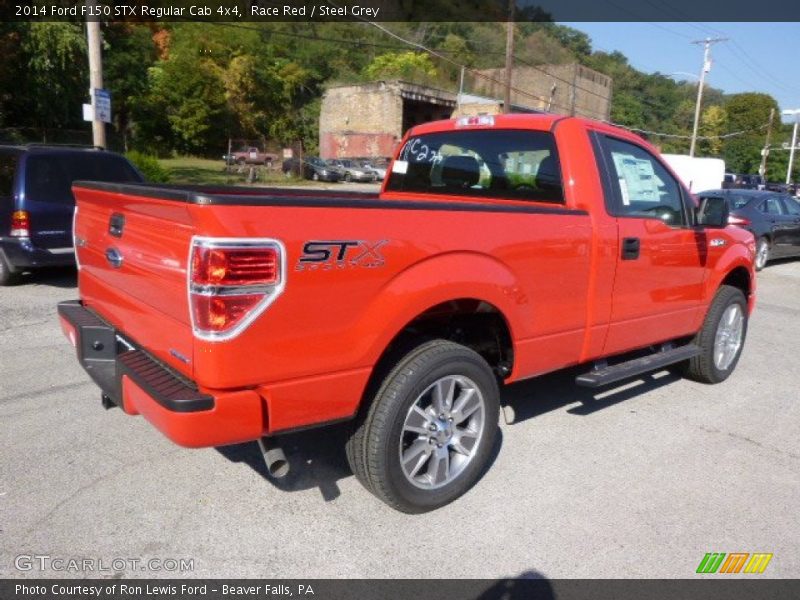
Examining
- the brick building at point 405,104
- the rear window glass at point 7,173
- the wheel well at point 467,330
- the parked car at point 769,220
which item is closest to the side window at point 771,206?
the parked car at point 769,220

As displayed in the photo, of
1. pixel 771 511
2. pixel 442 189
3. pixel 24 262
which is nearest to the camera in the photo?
pixel 771 511

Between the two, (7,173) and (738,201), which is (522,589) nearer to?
(7,173)

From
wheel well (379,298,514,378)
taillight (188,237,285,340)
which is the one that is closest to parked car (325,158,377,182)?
wheel well (379,298,514,378)

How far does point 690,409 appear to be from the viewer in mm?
4824

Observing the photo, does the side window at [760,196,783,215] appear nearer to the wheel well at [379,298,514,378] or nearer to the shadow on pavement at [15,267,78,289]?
the wheel well at [379,298,514,378]

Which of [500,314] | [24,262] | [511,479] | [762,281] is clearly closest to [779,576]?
[511,479]

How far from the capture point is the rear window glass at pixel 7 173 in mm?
7617

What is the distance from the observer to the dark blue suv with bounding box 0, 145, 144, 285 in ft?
24.4

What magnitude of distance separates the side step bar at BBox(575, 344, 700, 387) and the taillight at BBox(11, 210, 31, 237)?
6.46 meters

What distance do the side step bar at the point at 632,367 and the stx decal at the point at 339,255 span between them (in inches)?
73.0

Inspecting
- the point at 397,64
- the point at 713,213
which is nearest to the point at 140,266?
the point at 713,213

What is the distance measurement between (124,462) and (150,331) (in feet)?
3.61

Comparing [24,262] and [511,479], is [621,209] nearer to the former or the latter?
[511,479]

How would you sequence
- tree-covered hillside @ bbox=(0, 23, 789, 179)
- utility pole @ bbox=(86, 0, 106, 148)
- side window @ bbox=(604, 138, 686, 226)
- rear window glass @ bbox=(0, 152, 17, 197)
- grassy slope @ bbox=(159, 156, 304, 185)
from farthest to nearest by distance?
grassy slope @ bbox=(159, 156, 304, 185) → tree-covered hillside @ bbox=(0, 23, 789, 179) → utility pole @ bbox=(86, 0, 106, 148) → rear window glass @ bbox=(0, 152, 17, 197) → side window @ bbox=(604, 138, 686, 226)
